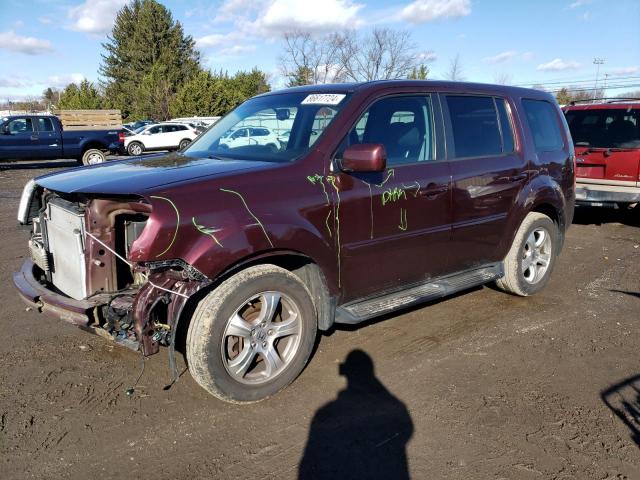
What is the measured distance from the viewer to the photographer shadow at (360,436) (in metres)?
2.67

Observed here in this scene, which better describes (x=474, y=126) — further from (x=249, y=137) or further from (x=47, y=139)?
(x=47, y=139)

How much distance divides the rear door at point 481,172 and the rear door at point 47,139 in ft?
57.8

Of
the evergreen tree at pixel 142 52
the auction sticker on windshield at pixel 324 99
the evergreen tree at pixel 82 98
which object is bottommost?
the auction sticker on windshield at pixel 324 99

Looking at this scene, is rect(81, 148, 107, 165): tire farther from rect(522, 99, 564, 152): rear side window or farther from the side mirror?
the side mirror

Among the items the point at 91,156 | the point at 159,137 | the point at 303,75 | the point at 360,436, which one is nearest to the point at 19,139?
the point at 91,156

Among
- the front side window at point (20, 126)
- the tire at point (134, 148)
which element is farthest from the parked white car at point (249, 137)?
the tire at point (134, 148)

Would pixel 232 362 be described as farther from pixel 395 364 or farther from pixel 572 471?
pixel 572 471

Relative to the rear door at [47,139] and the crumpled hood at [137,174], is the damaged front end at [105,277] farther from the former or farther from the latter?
the rear door at [47,139]

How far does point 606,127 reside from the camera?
28.2 feet

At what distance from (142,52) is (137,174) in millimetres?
61232

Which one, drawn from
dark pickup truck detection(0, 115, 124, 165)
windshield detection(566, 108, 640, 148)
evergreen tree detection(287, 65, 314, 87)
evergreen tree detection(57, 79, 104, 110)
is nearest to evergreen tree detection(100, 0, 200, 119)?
evergreen tree detection(57, 79, 104, 110)

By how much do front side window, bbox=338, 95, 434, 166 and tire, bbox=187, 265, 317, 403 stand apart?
3.68ft

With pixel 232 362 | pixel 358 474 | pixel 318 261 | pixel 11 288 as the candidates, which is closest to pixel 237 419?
pixel 232 362

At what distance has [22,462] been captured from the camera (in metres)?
2.71
